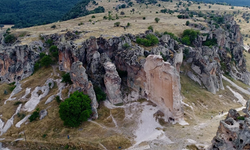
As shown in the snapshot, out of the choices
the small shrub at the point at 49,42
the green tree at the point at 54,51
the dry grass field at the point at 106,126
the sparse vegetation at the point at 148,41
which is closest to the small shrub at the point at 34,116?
the dry grass field at the point at 106,126

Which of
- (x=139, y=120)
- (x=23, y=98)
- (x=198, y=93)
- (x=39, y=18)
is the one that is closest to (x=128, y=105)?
(x=139, y=120)

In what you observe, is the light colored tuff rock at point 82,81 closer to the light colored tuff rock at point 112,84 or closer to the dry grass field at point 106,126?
the dry grass field at point 106,126

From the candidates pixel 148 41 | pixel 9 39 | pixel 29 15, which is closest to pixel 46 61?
pixel 148 41

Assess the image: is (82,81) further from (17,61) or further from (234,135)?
(17,61)

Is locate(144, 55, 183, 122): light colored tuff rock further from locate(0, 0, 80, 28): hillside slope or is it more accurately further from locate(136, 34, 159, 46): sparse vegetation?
locate(0, 0, 80, 28): hillside slope

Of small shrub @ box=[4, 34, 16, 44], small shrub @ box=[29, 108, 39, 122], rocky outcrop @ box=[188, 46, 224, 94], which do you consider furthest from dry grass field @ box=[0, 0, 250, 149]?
small shrub @ box=[4, 34, 16, 44]

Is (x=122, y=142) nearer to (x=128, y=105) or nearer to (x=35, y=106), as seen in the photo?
(x=128, y=105)

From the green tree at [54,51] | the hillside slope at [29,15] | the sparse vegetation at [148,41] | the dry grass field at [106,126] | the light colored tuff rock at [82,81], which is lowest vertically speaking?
the dry grass field at [106,126]
